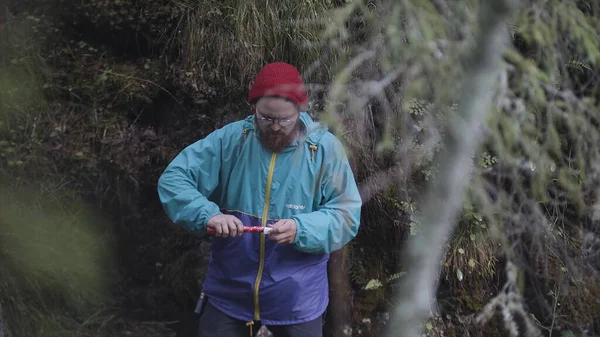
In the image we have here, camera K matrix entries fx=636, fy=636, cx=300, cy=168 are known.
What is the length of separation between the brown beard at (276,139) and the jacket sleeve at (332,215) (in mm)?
187

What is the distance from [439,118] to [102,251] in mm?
3133

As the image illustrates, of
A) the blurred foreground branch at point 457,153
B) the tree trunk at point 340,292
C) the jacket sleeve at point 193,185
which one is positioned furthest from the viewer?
the tree trunk at point 340,292

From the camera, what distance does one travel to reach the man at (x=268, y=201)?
9.15 ft

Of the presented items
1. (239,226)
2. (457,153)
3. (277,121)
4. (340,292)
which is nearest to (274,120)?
(277,121)

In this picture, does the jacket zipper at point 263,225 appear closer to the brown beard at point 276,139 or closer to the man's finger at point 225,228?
the brown beard at point 276,139

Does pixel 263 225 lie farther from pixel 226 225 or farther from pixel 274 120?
pixel 274 120

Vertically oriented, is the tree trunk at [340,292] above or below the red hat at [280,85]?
below

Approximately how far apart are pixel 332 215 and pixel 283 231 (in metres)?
0.26

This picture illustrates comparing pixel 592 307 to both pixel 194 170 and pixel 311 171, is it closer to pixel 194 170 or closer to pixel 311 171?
pixel 311 171

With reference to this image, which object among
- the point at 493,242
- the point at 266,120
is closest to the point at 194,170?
the point at 266,120

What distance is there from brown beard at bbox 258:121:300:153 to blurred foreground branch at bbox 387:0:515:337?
5.39 feet

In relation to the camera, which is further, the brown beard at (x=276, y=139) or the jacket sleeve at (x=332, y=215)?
the brown beard at (x=276, y=139)

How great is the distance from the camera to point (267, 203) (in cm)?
285

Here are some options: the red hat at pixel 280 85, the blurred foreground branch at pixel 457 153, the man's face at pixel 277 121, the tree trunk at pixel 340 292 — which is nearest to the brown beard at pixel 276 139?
the man's face at pixel 277 121
